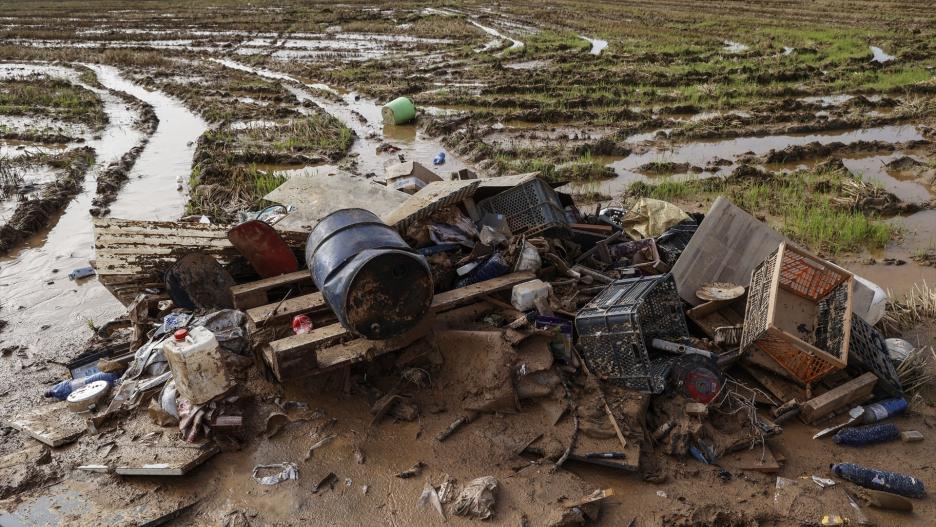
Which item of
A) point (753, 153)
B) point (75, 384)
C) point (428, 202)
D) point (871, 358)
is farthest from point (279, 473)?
point (753, 153)

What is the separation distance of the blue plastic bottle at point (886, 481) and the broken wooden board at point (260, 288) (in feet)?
→ 13.2

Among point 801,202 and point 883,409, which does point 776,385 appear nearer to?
point 883,409

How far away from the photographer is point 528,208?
5352 millimetres

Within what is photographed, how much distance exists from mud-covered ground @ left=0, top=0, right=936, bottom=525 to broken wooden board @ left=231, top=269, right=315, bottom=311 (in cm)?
99

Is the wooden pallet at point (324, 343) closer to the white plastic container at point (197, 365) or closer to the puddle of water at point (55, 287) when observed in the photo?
the white plastic container at point (197, 365)

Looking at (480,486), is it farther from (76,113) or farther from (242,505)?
(76,113)

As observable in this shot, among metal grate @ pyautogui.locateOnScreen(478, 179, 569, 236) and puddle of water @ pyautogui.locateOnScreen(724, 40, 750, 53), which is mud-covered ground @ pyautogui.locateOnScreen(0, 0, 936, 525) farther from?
metal grate @ pyautogui.locateOnScreen(478, 179, 569, 236)

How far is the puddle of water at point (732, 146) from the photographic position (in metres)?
9.82

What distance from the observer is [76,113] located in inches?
508

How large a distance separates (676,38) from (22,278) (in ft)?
63.6

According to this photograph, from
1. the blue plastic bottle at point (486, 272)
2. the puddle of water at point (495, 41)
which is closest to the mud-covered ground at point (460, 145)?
the puddle of water at point (495, 41)

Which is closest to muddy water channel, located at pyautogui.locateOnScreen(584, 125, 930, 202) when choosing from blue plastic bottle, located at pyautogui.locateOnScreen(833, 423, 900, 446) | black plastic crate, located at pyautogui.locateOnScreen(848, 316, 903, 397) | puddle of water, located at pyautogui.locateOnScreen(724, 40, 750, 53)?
black plastic crate, located at pyautogui.locateOnScreen(848, 316, 903, 397)

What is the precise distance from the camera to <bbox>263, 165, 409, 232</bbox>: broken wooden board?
18.5 feet

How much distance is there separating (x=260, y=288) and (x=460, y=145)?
653 centimetres
